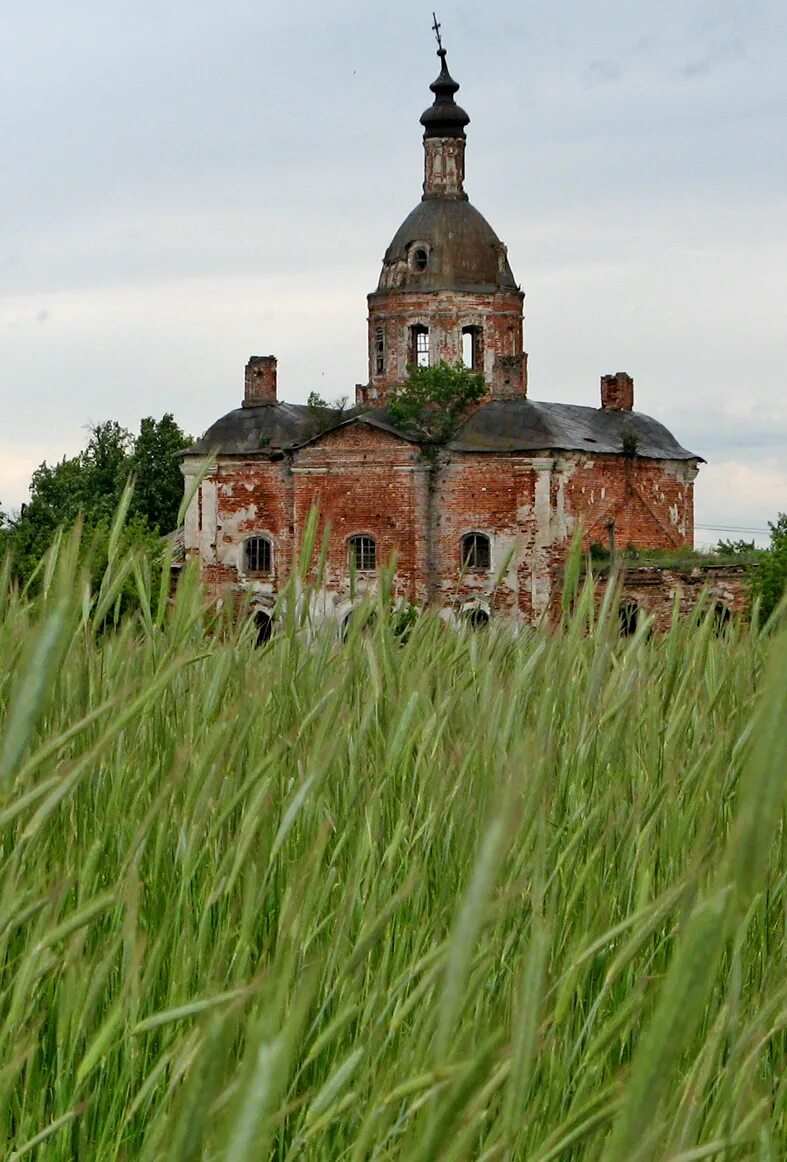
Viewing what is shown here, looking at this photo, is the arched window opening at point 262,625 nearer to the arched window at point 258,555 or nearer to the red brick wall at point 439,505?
the red brick wall at point 439,505

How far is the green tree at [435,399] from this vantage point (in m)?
28.8

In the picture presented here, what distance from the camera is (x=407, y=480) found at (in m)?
27.9

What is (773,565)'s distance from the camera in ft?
72.5

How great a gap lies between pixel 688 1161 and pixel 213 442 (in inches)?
1160

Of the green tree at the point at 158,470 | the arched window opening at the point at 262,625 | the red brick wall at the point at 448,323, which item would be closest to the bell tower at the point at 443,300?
the red brick wall at the point at 448,323

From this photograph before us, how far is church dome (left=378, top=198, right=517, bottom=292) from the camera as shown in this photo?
32.1 metres

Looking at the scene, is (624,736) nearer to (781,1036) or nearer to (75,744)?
(781,1036)

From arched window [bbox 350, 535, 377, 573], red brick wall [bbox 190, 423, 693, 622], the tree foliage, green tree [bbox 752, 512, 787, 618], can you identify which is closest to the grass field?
green tree [bbox 752, 512, 787, 618]

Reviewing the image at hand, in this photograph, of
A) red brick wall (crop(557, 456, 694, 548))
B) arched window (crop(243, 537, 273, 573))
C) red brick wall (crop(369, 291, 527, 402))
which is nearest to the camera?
red brick wall (crop(557, 456, 694, 548))

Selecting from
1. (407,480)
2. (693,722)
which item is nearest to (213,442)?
(407,480)

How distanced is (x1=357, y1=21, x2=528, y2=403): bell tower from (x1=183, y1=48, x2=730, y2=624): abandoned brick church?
0.03 metres

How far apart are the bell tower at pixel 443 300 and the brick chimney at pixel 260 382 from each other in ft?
7.34

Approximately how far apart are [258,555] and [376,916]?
2858 cm

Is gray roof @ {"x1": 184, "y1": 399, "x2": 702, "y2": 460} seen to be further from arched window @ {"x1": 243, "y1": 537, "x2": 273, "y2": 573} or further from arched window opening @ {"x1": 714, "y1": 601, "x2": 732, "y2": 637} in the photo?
arched window opening @ {"x1": 714, "y1": 601, "x2": 732, "y2": 637}
